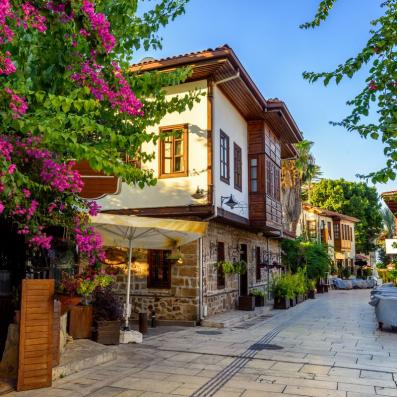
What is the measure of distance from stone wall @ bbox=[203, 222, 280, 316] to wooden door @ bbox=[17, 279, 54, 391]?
277 inches

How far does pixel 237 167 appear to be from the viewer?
14.6 meters

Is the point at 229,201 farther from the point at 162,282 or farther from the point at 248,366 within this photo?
the point at 248,366

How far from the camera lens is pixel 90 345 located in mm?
7742

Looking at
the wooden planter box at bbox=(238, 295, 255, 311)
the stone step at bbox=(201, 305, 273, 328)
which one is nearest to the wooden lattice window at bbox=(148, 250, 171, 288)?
the stone step at bbox=(201, 305, 273, 328)

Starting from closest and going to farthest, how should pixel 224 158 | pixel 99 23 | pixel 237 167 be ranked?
1. pixel 99 23
2. pixel 224 158
3. pixel 237 167

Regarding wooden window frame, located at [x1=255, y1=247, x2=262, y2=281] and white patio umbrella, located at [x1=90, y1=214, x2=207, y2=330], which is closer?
white patio umbrella, located at [x1=90, y1=214, x2=207, y2=330]

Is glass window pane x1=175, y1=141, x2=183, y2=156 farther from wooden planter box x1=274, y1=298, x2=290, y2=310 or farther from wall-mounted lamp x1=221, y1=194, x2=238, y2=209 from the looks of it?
wooden planter box x1=274, y1=298, x2=290, y2=310

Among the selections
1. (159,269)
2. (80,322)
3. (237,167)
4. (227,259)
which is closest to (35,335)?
(80,322)

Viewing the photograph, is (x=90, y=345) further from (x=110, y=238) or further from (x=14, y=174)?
(x=14, y=174)

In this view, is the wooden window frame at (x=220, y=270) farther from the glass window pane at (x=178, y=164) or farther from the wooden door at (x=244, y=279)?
the glass window pane at (x=178, y=164)

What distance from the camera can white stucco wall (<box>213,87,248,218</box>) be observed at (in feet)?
41.0

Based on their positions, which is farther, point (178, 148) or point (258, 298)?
point (258, 298)

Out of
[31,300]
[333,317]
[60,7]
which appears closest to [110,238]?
[31,300]

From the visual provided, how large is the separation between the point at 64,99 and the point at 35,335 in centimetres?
344
